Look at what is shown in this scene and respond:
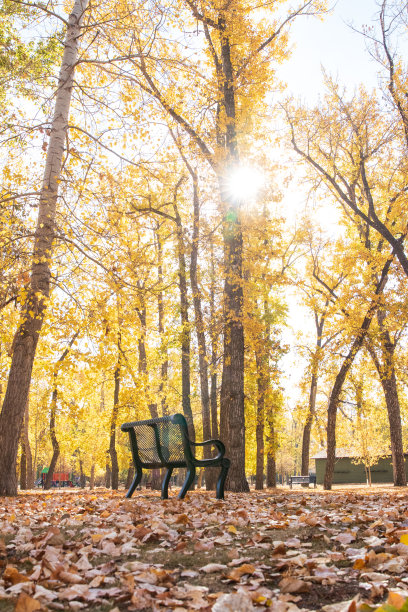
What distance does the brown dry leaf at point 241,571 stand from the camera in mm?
2369

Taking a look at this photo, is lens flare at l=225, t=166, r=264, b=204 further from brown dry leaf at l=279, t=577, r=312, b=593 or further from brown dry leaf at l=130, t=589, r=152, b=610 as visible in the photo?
brown dry leaf at l=130, t=589, r=152, b=610

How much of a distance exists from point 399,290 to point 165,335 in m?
7.49

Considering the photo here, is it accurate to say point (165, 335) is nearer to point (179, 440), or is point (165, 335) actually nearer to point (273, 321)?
point (273, 321)

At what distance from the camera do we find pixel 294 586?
7.18 feet

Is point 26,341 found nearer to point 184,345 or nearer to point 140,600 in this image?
point 184,345

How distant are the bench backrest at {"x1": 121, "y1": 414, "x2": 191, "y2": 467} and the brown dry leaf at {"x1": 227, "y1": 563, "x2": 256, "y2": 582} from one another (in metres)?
3.41

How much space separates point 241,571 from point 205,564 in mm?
344

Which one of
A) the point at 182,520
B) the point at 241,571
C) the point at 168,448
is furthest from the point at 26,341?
the point at 241,571

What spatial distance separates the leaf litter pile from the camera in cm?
204

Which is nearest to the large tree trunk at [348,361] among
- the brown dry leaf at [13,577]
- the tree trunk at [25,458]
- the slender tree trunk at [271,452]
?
the slender tree trunk at [271,452]

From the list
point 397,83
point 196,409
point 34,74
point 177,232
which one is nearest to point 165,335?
point 177,232

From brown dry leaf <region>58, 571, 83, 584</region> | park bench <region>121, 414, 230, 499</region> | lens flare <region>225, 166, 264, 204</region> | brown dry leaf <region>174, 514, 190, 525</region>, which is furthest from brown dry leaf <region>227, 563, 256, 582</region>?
lens flare <region>225, 166, 264, 204</region>

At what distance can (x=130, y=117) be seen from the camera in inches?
356

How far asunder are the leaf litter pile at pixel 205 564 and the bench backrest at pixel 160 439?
5.91ft
